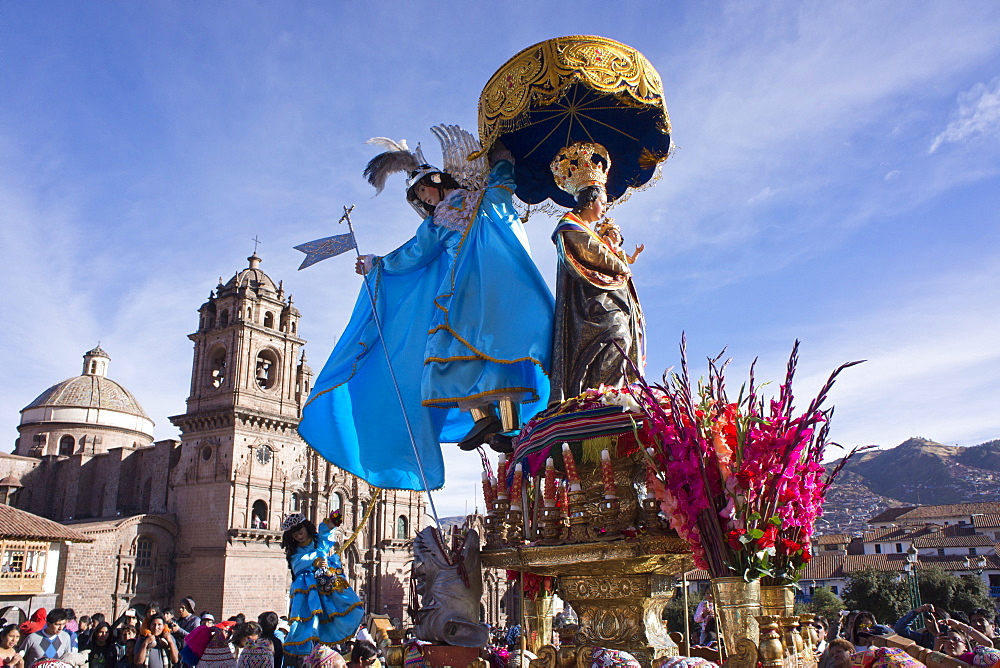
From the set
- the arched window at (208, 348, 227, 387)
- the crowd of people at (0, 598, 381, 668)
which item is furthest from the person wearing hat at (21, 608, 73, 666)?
the arched window at (208, 348, 227, 387)

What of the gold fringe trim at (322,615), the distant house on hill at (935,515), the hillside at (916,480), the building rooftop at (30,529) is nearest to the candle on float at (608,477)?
the gold fringe trim at (322,615)

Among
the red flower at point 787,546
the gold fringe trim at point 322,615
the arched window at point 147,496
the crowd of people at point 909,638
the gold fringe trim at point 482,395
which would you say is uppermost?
the arched window at point 147,496

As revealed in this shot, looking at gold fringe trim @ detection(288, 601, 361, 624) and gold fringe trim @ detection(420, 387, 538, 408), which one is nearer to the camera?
gold fringe trim @ detection(420, 387, 538, 408)

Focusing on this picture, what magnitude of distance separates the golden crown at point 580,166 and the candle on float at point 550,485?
2.64 meters

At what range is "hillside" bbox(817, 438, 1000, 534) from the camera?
126500 mm

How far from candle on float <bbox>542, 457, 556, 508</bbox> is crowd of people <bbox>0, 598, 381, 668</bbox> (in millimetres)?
2142

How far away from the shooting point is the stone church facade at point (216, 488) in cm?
3831

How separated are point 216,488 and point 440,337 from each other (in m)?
37.9

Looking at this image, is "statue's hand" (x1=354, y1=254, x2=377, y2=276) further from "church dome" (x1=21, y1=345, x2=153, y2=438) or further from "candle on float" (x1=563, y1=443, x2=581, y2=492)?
"church dome" (x1=21, y1=345, x2=153, y2=438)

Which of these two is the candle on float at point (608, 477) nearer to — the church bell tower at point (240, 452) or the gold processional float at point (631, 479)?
the gold processional float at point (631, 479)

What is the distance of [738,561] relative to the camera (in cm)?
414

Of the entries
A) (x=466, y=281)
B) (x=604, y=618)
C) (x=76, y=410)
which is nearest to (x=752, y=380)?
(x=604, y=618)

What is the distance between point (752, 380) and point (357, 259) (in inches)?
176

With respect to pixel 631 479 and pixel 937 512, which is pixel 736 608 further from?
pixel 937 512
